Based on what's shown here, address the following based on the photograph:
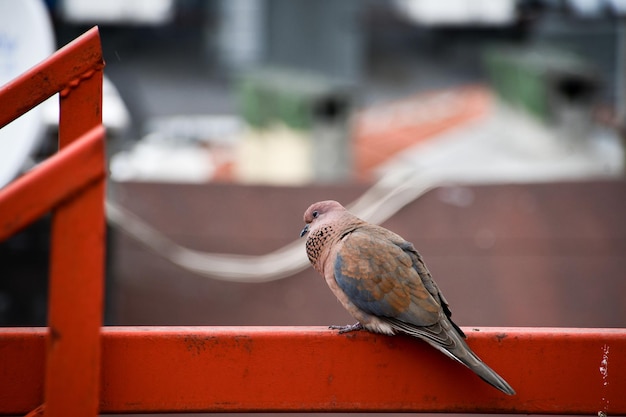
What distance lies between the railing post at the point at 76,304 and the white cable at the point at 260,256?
373 cm

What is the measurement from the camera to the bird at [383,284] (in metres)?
2.25

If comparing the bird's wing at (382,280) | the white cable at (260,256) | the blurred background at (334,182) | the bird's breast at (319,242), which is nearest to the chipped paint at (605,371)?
the bird's wing at (382,280)

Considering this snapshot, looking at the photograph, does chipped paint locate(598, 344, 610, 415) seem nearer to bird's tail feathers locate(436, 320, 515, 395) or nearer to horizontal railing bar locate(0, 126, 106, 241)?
bird's tail feathers locate(436, 320, 515, 395)

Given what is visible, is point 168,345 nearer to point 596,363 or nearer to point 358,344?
point 358,344

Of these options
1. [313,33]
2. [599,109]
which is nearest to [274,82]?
[313,33]

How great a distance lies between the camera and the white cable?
5.71 meters

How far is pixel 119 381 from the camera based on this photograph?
2186 mm

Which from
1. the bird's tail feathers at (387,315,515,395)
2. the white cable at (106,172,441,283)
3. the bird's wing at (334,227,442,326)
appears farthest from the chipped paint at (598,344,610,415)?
the white cable at (106,172,441,283)

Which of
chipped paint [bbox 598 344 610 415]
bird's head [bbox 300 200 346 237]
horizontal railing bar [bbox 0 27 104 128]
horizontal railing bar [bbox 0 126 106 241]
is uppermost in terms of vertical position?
horizontal railing bar [bbox 0 27 104 128]

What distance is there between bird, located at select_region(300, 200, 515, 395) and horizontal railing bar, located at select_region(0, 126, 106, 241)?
904 millimetres

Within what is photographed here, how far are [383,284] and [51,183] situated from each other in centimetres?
109

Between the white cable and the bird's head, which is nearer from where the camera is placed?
the bird's head

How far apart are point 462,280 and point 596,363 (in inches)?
152

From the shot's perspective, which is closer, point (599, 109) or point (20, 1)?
point (20, 1)
